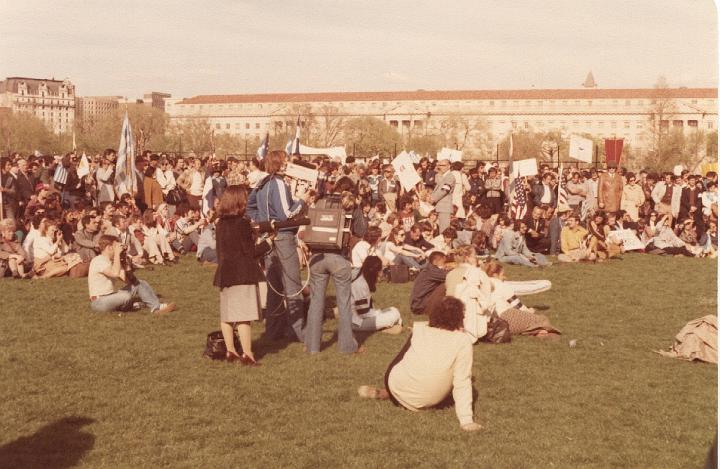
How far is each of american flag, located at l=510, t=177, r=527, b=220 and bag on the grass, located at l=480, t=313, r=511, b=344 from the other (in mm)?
11052

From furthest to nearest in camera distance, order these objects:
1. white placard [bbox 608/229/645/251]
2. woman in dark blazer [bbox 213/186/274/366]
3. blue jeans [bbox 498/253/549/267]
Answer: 1. white placard [bbox 608/229/645/251]
2. blue jeans [bbox 498/253/549/267]
3. woman in dark blazer [bbox 213/186/274/366]

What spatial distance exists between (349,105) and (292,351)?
137m

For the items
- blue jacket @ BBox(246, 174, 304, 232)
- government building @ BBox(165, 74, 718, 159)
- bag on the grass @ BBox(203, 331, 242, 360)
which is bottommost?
bag on the grass @ BBox(203, 331, 242, 360)

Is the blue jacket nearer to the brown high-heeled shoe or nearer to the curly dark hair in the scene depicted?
the brown high-heeled shoe

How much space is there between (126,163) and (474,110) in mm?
128563

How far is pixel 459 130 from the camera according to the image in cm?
10938

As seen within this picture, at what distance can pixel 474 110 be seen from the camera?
466ft

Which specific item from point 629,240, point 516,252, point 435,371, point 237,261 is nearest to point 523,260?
point 516,252

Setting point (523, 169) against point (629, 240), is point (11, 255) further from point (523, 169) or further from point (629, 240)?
point (629, 240)

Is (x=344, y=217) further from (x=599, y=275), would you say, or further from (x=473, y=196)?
(x=473, y=196)

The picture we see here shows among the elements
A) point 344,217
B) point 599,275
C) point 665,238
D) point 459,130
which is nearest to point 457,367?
point 344,217

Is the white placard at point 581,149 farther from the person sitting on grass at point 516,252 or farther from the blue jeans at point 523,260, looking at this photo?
the blue jeans at point 523,260

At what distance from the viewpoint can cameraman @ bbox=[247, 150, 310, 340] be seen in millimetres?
9406

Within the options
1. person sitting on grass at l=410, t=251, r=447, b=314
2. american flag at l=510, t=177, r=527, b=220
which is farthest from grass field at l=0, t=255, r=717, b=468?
american flag at l=510, t=177, r=527, b=220
